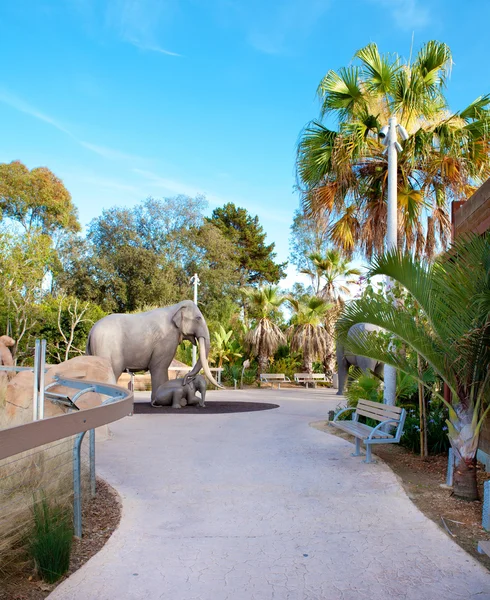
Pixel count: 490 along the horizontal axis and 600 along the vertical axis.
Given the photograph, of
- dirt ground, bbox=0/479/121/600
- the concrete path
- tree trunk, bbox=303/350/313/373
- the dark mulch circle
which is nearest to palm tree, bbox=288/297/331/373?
tree trunk, bbox=303/350/313/373

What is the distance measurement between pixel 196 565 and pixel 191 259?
29039 millimetres

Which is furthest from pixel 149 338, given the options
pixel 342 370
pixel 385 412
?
pixel 342 370

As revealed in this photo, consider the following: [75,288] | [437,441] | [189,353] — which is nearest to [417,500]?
[437,441]

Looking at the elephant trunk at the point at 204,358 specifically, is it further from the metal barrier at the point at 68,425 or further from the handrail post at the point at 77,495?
the handrail post at the point at 77,495

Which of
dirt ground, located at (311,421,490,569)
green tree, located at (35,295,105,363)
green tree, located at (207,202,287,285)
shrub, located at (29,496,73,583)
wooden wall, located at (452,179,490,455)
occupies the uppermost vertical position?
green tree, located at (207,202,287,285)

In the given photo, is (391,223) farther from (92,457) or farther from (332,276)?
(332,276)

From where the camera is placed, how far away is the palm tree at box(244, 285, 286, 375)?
75.0ft

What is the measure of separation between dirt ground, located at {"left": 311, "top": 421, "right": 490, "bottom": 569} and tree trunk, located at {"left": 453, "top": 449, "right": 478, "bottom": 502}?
0.22 feet

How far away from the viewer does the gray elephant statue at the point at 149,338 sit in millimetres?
11750

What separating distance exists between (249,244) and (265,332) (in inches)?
731

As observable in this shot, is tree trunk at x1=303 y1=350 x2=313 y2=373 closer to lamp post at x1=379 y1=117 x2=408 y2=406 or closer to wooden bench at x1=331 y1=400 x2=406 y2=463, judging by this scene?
lamp post at x1=379 y1=117 x2=408 y2=406

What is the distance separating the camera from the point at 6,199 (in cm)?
2991

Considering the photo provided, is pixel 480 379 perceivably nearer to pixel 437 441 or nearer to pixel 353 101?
pixel 437 441

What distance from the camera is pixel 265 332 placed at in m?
22.9
